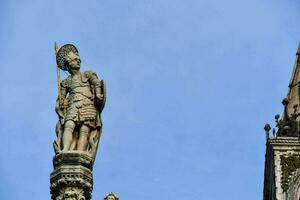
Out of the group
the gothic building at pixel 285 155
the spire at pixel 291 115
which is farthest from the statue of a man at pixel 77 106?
the spire at pixel 291 115

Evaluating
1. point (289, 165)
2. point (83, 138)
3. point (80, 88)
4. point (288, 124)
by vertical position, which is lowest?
point (83, 138)

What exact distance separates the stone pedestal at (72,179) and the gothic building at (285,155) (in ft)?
176

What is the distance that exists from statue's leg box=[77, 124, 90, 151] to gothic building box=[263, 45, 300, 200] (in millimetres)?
53014

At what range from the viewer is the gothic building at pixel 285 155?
73.1 m

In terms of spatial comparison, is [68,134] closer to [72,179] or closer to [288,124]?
[72,179]

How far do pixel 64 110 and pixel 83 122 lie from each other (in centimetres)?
54

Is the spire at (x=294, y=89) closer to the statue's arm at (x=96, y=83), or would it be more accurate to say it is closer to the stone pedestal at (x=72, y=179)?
the statue's arm at (x=96, y=83)

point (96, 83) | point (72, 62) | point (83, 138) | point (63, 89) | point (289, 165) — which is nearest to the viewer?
point (83, 138)

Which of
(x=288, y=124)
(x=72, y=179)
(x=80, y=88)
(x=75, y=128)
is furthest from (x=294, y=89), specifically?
(x=72, y=179)

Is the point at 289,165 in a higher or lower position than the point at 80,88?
higher

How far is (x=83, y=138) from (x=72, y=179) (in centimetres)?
106

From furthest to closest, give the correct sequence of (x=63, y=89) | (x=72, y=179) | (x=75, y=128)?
(x=63, y=89) → (x=75, y=128) → (x=72, y=179)

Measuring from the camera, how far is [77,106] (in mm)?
20719

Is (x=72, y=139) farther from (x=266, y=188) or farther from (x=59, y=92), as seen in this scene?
(x=266, y=188)
